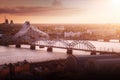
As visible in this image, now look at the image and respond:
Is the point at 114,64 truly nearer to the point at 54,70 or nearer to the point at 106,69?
the point at 106,69

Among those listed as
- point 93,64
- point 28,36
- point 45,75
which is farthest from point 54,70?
point 28,36

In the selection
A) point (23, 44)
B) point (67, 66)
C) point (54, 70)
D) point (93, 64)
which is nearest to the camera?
point (93, 64)

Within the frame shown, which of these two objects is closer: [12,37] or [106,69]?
[106,69]

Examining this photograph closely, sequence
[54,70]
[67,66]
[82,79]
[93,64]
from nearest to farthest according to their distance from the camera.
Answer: [82,79]
[93,64]
[67,66]
[54,70]

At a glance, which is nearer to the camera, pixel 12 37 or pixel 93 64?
pixel 93 64

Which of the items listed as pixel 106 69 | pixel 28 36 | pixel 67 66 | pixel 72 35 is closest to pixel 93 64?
pixel 106 69

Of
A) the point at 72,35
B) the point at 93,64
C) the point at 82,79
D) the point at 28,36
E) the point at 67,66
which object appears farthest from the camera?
the point at 72,35

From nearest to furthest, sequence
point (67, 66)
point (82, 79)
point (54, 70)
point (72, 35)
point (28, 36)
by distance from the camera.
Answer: point (82, 79)
point (67, 66)
point (54, 70)
point (28, 36)
point (72, 35)

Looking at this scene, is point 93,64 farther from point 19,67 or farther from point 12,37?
point 12,37

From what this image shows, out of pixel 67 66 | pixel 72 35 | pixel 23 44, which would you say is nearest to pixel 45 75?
pixel 67 66
